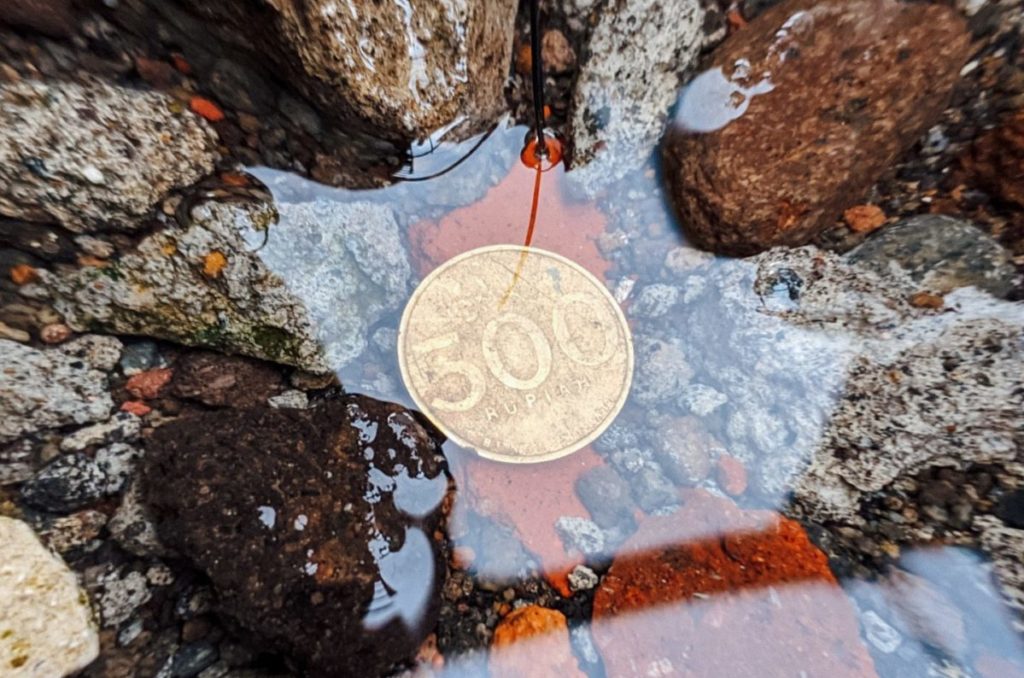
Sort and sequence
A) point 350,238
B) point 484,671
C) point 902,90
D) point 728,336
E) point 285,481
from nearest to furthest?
point 285,481, point 902,90, point 484,671, point 350,238, point 728,336

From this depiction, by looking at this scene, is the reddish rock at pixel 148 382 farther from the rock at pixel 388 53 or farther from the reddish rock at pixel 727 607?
the reddish rock at pixel 727 607

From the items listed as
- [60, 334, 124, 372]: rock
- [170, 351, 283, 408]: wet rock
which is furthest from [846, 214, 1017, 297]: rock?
[60, 334, 124, 372]: rock

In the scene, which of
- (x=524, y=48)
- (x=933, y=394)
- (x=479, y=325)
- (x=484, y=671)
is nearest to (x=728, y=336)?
(x=933, y=394)

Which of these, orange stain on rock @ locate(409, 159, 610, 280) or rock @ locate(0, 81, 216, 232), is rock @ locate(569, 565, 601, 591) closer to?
orange stain on rock @ locate(409, 159, 610, 280)

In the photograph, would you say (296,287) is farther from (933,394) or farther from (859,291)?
(933,394)

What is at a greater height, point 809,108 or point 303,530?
point 809,108

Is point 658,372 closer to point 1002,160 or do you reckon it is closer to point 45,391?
point 1002,160

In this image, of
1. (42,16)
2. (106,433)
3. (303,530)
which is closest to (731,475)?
(303,530)

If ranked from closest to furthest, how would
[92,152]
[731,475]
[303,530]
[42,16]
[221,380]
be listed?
[42,16] → [92,152] → [303,530] → [221,380] → [731,475]
